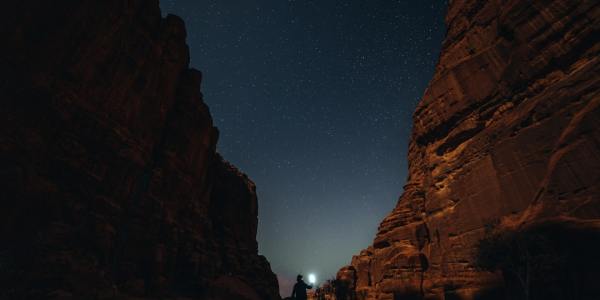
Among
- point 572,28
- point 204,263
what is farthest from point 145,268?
point 572,28

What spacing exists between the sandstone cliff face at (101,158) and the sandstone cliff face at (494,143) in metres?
20.1

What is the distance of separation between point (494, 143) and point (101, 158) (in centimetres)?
3819

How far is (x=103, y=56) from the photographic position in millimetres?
32875

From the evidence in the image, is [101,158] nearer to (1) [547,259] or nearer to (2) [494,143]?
(2) [494,143]

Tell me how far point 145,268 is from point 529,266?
116 feet

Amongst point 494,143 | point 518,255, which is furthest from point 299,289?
point 494,143

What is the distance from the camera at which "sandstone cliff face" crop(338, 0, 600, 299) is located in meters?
22.4

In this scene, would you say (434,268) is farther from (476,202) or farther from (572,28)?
(572,28)

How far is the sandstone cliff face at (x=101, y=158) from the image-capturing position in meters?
22.8

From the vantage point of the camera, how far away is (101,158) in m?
31.7

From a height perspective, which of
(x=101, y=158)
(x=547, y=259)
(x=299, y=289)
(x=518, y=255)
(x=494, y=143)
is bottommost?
(x=299, y=289)

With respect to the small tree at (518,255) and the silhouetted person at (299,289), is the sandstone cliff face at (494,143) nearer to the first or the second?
the small tree at (518,255)

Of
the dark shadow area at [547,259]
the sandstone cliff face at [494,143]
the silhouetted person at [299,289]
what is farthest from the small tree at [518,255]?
the silhouetted person at [299,289]

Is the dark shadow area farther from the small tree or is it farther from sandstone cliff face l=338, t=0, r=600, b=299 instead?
sandstone cliff face l=338, t=0, r=600, b=299
